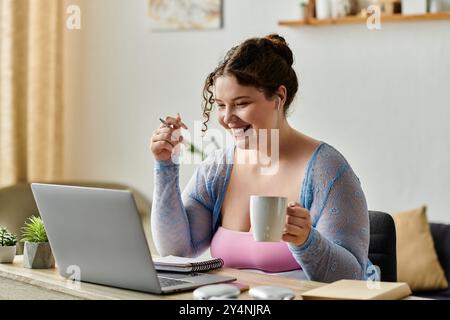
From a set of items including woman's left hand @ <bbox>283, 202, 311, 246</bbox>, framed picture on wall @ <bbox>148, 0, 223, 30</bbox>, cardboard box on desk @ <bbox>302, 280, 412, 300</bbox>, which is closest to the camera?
cardboard box on desk @ <bbox>302, 280, 412, 300</bbox>

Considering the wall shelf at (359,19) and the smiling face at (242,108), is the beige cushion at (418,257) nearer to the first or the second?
the wall shelf at (359,19)

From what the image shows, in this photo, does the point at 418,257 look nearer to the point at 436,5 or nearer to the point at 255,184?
the point at 436,5

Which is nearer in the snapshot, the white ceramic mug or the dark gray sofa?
the white ceramic mug

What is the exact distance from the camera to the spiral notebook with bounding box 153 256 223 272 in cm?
166

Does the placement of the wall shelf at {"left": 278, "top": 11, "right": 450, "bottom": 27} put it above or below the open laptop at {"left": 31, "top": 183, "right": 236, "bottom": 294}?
above

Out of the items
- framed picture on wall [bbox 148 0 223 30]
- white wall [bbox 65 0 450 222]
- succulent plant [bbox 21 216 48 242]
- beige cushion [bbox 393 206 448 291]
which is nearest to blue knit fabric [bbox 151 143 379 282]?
succulent plant [bbox 21 216 48 242]

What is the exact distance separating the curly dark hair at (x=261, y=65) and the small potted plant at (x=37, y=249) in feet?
1.87

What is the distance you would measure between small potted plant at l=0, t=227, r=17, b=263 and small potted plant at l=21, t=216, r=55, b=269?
2.5 inches

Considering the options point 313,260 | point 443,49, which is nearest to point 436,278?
point 443,49

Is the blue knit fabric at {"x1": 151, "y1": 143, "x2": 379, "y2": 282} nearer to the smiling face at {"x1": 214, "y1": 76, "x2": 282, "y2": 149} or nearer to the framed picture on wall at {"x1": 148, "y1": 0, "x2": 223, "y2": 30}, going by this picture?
the smiling face at {"x1": 214, "y1": 76, "x2": 282, "y2": 149}

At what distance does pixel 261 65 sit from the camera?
1947 millimetres

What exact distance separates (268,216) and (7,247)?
0.66m

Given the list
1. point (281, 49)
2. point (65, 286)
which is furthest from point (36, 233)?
point (281, 49)
